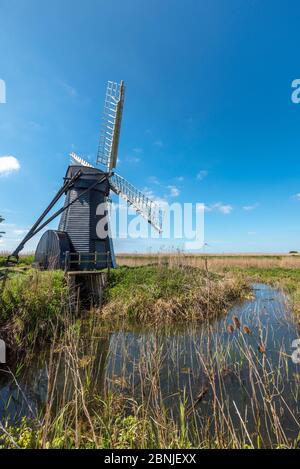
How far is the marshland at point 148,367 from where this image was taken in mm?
2617

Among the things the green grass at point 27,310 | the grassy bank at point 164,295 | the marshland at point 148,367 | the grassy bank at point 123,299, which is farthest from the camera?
the grassy bank at point 164,295

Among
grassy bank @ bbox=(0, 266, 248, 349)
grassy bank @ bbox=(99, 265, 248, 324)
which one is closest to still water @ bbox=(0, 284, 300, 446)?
grassy bank @ bbox=(0, 266, 248, 349)

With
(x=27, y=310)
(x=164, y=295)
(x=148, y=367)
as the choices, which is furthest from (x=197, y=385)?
(x=164, y=295)

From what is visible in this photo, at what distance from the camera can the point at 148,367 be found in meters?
4.68

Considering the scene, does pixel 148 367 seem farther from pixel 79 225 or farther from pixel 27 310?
pixel 79 225

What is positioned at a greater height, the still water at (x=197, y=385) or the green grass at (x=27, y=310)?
the green grass at (x=27, y=310)

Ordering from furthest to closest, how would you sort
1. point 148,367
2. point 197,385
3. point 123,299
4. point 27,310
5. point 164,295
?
point 164,295, point 123,299, point 27,310, point 148,367, point 197,385

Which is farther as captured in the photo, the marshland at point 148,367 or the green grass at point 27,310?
the green grass at point 27,310

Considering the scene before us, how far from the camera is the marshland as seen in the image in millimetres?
2617

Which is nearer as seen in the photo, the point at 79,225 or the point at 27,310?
the point at 27,310

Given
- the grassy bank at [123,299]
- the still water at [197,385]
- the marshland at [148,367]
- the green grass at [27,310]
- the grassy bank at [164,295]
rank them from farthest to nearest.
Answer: the grassy bank at [164,295], the grassy bank at [123,299], the green grass at [27,310], the still water at [197,385], the marshland at [148,367]

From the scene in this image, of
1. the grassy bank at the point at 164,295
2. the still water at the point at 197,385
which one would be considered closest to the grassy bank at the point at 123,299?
the grassy bank at the point at 164,295

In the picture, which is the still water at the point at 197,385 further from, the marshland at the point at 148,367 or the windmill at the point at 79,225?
the windmill at the point at 79,225
